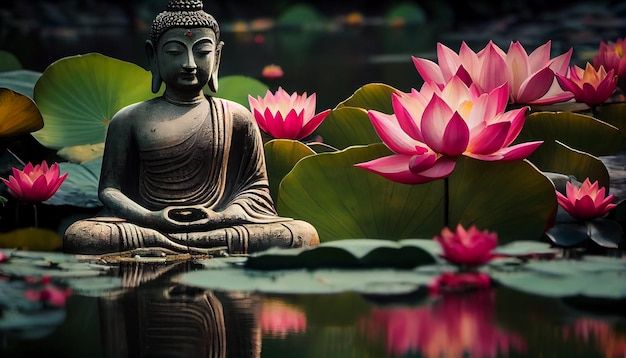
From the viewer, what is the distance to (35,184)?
289 cm

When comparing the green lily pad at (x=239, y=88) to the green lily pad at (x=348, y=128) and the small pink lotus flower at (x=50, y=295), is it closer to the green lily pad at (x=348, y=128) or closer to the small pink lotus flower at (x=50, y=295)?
the green lily pad at (x=348, y=128)

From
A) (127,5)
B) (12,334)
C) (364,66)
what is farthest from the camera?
(127,5)

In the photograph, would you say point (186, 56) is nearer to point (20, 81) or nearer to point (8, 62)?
point (20, 81)

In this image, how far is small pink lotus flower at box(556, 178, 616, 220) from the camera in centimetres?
271

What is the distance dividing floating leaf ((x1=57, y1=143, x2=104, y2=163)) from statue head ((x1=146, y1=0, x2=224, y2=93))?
1.92 feet

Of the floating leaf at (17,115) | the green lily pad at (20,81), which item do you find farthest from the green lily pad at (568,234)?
the green lily pad at (20,81)

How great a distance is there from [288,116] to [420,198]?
50 cm

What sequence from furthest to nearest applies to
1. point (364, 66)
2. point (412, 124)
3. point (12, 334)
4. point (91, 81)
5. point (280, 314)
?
point (364, 66) → point (91, 81) → point (412, 124) → point (280, 314) → point (12, 334)

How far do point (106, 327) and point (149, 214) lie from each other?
21.3 inches

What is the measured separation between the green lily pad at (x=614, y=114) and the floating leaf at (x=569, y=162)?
1.36 ft

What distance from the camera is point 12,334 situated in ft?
7.00

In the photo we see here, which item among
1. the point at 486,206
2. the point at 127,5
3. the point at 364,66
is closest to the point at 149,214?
A: the point at 486,206

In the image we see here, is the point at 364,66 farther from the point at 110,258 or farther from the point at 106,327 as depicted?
the point at 106,327

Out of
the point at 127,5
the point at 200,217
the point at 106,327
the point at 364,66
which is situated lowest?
the point at 106,327
